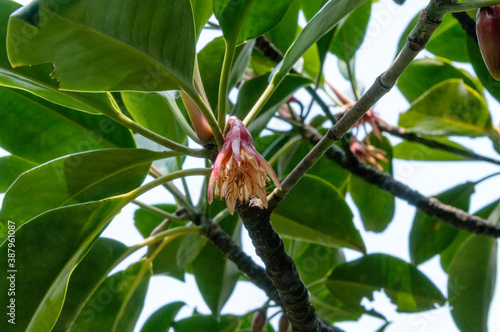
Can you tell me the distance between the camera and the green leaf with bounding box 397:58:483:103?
1.61 metres

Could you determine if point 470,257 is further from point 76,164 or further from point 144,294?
point 76,164

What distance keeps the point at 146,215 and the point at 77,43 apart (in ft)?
3.60

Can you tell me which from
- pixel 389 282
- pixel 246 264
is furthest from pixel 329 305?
pixel 246 264

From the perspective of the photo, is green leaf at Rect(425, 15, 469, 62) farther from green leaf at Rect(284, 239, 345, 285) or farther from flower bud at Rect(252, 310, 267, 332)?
flower bud at Rect(252, 310, 267, 332)

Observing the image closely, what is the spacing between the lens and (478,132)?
4.70ft

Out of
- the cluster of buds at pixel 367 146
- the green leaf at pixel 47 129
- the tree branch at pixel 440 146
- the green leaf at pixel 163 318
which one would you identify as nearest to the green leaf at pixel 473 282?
the tree branch at pixel 440 146

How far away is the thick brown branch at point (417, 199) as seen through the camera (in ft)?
4.61

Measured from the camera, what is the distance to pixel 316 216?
1.35 meters

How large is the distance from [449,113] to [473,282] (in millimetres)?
529

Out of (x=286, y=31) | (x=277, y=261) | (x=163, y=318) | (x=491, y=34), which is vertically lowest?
(x=277, y=261)

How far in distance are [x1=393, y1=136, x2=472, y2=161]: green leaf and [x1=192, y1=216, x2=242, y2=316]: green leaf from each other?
79 cm

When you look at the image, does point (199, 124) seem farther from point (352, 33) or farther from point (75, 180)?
point (352, 33)

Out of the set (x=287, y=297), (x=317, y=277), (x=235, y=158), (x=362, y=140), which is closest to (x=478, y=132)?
(x=362, y=140)

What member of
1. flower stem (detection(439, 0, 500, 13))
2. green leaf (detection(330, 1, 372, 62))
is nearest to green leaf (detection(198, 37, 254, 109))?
green leaf (detection(330, 1, 372, 62))
